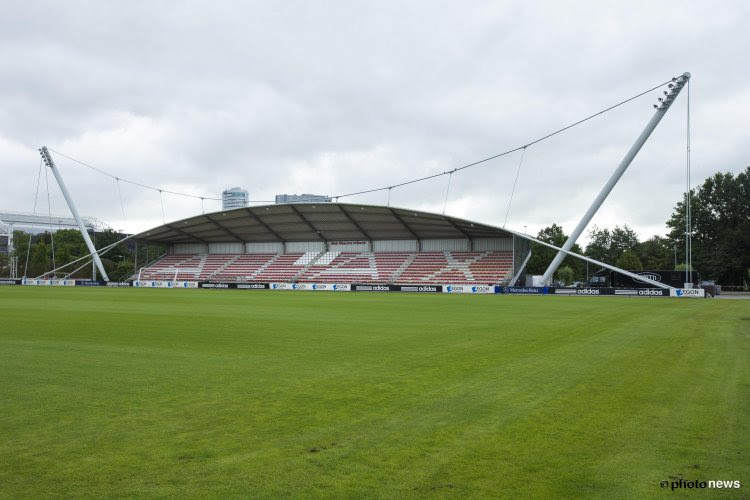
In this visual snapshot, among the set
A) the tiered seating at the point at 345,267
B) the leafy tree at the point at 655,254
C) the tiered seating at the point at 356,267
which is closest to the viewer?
the tiered seating at the point at 345,267

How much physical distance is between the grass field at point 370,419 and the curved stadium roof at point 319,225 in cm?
5209

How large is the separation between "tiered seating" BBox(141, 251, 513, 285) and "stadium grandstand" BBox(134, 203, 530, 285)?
0.13 m

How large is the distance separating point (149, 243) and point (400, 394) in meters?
88.0

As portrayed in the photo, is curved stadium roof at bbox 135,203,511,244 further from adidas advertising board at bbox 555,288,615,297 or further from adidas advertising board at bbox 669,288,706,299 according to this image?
adidas advertising board at bbox 669,288,706,299

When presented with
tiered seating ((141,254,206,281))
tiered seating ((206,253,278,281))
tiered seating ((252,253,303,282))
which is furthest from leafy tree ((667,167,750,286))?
tiered seating ((141,254,206,281))

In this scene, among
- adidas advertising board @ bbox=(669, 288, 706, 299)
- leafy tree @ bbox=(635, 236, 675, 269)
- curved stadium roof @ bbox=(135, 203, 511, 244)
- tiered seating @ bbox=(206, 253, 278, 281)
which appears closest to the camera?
adidas advertising board @ bbox=(669, 288, 706, 299)

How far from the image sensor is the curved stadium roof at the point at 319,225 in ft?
219

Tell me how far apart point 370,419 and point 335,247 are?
7511 cm

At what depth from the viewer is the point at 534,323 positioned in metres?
20.0

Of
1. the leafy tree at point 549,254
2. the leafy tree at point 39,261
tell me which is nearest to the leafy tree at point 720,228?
the leafy tree at point 549,254

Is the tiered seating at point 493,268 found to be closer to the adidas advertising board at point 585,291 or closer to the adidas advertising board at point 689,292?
the adidas advertising board at point 585,291

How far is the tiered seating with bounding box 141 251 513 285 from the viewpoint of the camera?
6706cm

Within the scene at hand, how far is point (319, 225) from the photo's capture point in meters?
74.8

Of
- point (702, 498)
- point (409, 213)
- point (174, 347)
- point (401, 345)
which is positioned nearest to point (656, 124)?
point (409, 213)
